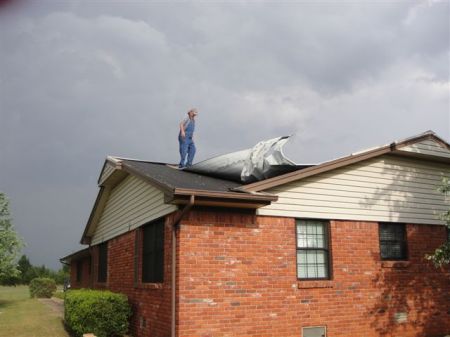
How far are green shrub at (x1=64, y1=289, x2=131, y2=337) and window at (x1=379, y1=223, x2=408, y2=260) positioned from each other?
6462 mm

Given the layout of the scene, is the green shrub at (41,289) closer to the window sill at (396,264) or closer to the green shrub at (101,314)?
the green shrub at (101,314)

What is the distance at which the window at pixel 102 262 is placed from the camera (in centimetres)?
1643

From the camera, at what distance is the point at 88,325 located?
11.2 meters

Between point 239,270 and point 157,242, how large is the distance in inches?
91.0

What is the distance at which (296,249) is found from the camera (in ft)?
34.3

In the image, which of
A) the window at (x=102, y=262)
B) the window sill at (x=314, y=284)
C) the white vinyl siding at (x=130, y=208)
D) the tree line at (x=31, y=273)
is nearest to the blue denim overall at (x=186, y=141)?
the white vinyl siding at (x=130, y=208)

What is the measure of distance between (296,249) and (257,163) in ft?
6.83

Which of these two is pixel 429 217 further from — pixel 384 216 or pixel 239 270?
pixel 239 270

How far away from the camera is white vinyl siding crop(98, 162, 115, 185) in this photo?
14304 millimetres

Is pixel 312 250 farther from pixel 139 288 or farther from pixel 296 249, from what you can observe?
pixel 139 288

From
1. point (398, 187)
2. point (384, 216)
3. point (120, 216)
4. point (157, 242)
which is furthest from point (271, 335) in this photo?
point (120, 216)

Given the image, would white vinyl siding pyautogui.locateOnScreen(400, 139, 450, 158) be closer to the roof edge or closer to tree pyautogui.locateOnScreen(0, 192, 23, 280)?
the roof edge

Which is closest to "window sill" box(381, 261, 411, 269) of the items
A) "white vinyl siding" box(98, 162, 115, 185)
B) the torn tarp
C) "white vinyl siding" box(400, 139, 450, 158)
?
"white vinyl siding" box(400, 139, 450, 158)

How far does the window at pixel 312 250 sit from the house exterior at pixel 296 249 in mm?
26
